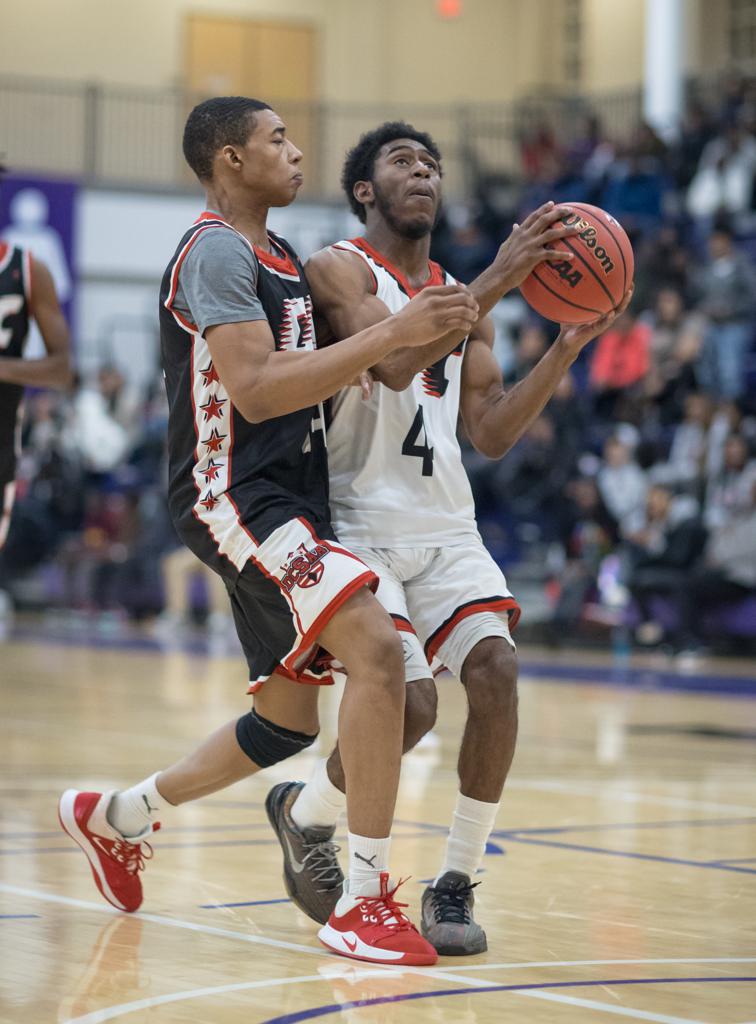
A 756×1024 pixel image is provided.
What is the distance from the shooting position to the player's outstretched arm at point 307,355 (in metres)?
3.62

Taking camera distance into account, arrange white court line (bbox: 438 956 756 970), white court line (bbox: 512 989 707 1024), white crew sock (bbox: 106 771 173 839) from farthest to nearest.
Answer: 1. white crew sock (bbox: 106 771 173 839)
2. white court line (bbox: 438 956 756 970)
3. white court line (bbox: 512 989 707 1024)

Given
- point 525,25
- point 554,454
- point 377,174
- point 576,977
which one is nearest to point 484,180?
point 525,25

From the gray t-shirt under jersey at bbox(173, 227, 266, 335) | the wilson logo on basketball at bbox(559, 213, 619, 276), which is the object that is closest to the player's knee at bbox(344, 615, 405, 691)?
the gray t-shirt under jersey at bbox(173, 227, 266, 335)

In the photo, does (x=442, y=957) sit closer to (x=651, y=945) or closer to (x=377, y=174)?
(x=651, y=945)

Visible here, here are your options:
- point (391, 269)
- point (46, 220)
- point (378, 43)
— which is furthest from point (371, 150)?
point (378, 43)

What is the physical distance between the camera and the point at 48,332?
5.91 metres

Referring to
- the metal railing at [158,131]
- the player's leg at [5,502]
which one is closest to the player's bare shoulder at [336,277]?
the player's leg at [5,502]

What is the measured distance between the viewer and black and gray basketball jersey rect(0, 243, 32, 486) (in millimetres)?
5891

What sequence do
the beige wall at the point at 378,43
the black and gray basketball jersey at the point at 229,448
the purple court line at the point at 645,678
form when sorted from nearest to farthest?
the black and gray basketball jersey at the point at 229,448 → the purple court line at the point at 645,678 → the beige wall at the point at 378,43

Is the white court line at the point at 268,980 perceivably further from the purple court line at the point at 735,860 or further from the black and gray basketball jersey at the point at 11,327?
the black and gray basketball jersey at the point at 11,327

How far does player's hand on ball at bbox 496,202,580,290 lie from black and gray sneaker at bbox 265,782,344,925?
142 cm

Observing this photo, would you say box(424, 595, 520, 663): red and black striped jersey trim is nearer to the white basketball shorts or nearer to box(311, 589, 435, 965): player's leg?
the white basketball shorts

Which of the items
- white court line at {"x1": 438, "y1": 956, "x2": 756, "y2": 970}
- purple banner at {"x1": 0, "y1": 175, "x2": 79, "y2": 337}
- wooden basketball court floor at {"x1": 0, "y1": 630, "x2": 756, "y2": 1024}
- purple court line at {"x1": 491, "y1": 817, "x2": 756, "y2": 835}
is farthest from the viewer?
purple banner at {"x1": 0, "y1": 175, "x2": 79, "y2": 337}

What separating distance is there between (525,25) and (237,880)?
22982mm
